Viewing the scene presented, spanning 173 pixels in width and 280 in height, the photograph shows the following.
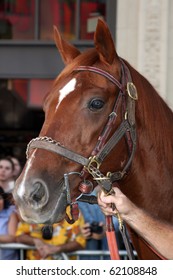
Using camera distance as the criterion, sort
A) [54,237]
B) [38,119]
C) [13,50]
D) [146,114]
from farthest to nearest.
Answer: [38,119]
[13,50]
[54,237]
[146,114]

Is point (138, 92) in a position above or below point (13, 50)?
below

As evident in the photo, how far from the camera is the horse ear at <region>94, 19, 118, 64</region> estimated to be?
290 cm

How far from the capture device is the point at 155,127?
3.08m

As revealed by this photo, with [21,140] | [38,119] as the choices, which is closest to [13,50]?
[38,119]

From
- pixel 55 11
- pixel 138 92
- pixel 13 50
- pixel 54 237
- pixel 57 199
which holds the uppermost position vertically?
pixel 55 11

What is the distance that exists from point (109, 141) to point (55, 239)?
2641 mm

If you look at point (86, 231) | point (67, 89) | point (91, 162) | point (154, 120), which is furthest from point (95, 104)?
point (86, 231)

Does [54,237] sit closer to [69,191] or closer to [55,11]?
[69,191]

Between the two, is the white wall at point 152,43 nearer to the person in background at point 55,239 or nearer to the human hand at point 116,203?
the person in background at point 55,239

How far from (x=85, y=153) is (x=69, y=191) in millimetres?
187

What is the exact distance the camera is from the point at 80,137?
9.24ft

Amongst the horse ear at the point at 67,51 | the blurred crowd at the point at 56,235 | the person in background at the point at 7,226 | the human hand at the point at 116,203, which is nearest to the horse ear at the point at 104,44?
the horse ear at the point at 67,51

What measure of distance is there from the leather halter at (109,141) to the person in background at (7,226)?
2.75 m

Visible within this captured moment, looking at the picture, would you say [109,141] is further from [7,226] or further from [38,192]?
[7,226]
